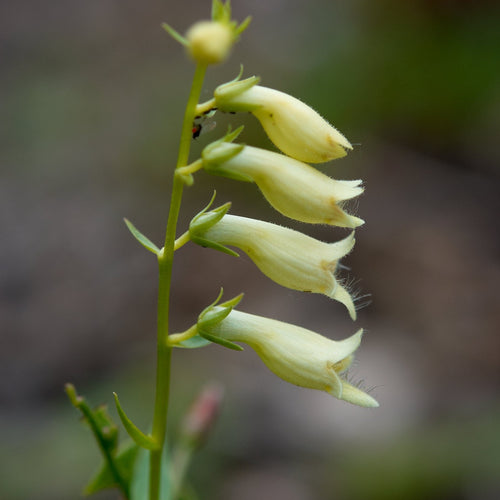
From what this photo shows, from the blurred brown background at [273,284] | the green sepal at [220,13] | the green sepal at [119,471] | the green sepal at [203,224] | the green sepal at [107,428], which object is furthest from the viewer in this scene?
the blurred brown background at [273,284]

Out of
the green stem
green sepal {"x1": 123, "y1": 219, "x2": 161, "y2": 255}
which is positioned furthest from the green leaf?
green sepal {"x1": 123, "y1": 219, "x2": 161, "y2": 255}

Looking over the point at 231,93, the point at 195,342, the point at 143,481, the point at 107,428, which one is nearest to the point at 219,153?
the point at 231,93

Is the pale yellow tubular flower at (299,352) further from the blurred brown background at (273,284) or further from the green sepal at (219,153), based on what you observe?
the blurred brown background at (273,284)

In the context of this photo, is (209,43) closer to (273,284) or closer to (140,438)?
(140,438)

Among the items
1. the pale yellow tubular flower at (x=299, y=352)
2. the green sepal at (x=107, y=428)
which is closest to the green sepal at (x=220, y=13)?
the pale yellow tubular flower at (x=299, y=352)

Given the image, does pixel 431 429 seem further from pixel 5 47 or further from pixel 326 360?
pixel 5 47

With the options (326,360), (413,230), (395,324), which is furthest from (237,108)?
(413,230)
